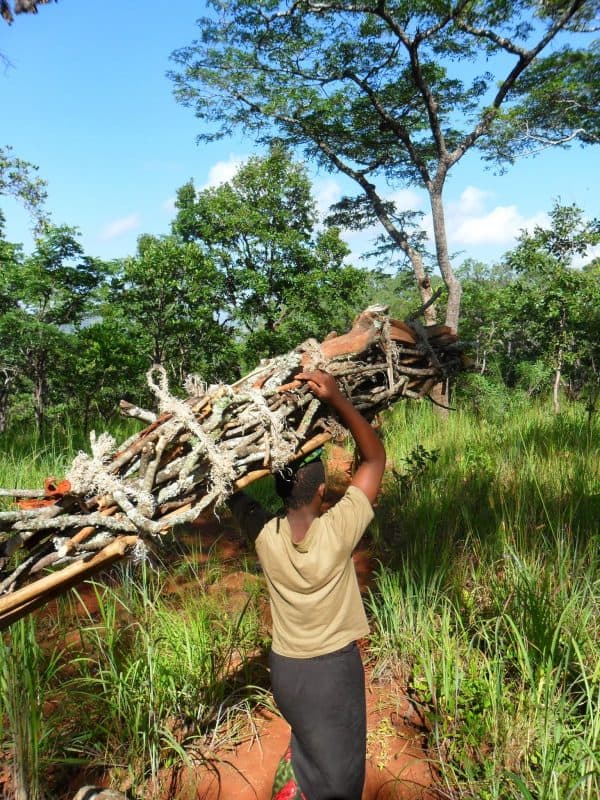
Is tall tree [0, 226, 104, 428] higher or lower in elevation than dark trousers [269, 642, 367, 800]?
higher

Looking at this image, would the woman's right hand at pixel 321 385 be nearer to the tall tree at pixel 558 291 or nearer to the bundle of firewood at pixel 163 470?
the bundle of firewood at pixel 163 470

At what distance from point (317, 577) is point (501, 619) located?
1270 mm

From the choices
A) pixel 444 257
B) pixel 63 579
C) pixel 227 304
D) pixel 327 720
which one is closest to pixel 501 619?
pixel 327 720

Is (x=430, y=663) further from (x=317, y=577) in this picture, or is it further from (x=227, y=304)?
(x=227, y=304)

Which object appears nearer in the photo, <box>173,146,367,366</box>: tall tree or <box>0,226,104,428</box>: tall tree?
<box>0,226,104,428</box>: tall tree

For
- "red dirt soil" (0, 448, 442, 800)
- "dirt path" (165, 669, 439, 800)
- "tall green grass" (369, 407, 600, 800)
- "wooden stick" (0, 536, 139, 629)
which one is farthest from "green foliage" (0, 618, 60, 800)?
"tall green grass" (369, 407, 600, 800)

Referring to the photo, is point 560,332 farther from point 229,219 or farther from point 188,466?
point 188,466

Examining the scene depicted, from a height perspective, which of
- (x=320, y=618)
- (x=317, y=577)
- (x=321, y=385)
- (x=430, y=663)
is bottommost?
(x=430, y=663)

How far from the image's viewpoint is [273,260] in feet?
33.8

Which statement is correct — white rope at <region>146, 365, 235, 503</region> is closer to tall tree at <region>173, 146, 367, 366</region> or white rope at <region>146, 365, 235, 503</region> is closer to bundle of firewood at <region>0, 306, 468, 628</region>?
bundle of firewood at <region>0, 306, 468, 628</region>

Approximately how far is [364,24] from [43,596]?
9732mm

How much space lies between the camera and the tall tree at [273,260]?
9.94 metres

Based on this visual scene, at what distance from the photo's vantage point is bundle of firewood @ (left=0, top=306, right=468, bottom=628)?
47.8 inches

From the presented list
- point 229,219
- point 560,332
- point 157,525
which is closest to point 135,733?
point 157,525
